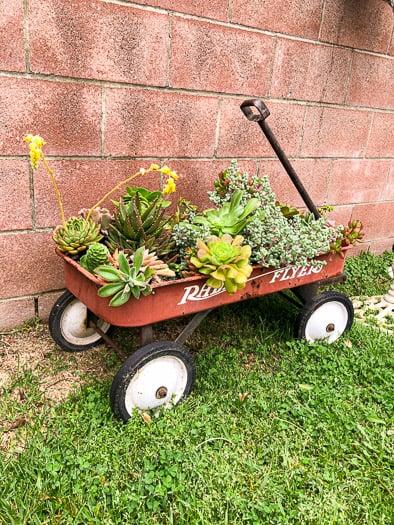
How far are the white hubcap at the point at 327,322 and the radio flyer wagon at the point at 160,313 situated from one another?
25 mm

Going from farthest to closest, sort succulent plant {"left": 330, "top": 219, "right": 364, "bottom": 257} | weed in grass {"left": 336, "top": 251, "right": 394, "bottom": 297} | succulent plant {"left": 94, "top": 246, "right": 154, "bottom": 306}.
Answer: weed in grass {"left": 336, "top": 251, "right": 394, "bottom": 297}, succulent plant {"left": 330, "top": 219, "right": 364, "bottom": 257}, succulent plant {"left": 94, "top": 246, "right": 154, "bottom": 306}

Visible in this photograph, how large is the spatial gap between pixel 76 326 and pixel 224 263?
87cm

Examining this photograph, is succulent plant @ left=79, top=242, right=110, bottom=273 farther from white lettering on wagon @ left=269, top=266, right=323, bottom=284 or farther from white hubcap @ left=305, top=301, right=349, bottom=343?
white hubcap @ left=305, top=301, right=349, bottom=343

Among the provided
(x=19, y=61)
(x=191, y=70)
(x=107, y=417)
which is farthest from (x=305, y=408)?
(x=19, y=61)

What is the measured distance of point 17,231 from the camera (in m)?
2.04

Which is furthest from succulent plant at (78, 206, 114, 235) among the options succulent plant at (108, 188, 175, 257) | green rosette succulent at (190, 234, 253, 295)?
green rosette succulent at (190, 234, 253, 295)

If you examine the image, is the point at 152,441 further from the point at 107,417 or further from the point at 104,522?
the point at 104,522

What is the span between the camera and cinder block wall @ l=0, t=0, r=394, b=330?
1.88m

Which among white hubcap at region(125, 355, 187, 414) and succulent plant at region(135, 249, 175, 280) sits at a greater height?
succulent plant at region(135, 249, 175, 280)

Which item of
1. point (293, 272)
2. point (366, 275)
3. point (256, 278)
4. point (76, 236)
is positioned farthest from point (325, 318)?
point (76, 236)

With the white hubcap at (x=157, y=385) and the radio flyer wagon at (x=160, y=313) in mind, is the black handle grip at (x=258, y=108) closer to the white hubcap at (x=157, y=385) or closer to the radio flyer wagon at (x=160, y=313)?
the radio flyer wagon at (x=160, y=313)

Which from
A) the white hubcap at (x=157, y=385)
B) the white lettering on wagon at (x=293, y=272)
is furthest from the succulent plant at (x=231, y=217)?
the white hubcap at (x=157, y=385)

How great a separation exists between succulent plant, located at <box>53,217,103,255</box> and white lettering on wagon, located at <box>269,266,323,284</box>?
0.77 metres

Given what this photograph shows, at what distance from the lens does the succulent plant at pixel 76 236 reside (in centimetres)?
172
